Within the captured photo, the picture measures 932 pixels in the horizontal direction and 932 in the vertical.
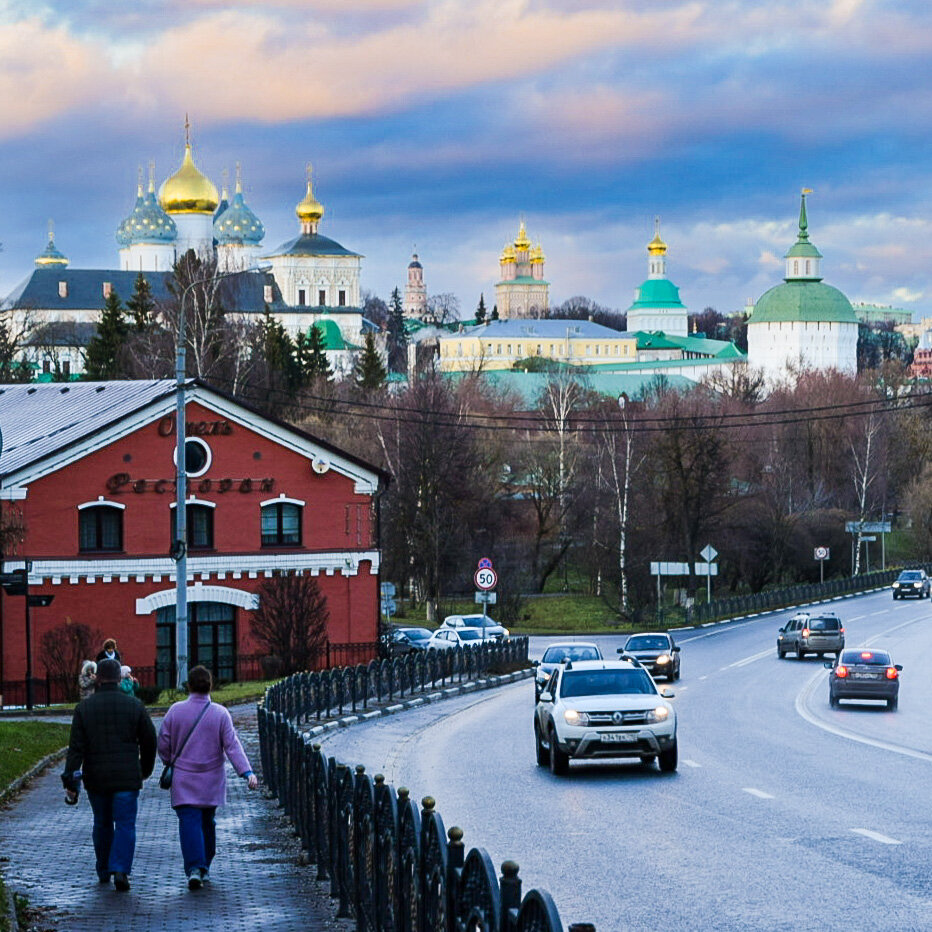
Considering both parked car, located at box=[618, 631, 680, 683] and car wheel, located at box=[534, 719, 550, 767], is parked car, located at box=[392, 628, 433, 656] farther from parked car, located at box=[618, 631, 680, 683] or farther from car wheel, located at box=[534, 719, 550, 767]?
car wheel, located at box=[534, 719, 550, 767]

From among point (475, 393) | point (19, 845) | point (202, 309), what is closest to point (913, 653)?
point (19, 845)

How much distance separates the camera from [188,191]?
609 ft

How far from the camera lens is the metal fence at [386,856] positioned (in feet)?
24.8

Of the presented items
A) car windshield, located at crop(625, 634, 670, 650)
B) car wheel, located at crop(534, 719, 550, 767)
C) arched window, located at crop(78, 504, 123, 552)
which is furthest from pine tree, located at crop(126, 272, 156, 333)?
car wheel, located at crop(534, 719, 550, 767)

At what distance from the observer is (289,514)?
48.5 meters

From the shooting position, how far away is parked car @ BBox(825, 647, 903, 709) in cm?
3397

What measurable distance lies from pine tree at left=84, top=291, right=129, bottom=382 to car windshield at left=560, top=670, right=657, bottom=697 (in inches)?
3029

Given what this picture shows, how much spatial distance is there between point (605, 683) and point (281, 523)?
26331mm

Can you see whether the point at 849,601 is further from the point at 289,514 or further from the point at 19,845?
the point at 19,845

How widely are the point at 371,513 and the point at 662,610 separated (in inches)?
1027

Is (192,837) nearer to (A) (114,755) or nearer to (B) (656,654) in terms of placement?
(A) (114,755)

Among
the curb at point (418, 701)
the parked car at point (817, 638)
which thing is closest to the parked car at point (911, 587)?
the parked car at point (817, 638)

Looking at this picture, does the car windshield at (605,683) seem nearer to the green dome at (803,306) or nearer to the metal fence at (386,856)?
the metal fence at (386,856)

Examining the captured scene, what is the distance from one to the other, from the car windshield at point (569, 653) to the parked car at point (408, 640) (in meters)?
12.1
